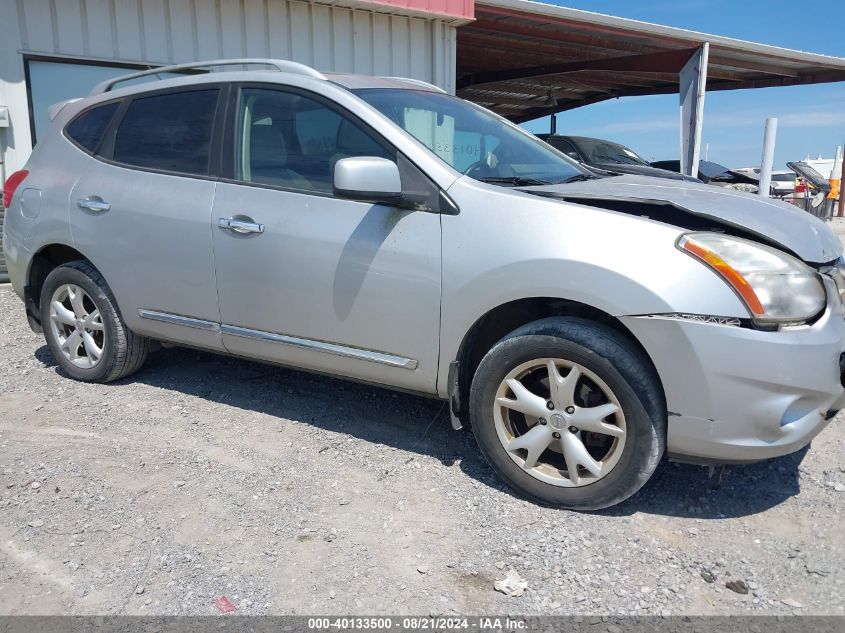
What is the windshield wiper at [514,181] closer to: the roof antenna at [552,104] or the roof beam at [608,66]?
the roof beam at [608,66]

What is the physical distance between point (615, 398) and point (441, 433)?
123cm

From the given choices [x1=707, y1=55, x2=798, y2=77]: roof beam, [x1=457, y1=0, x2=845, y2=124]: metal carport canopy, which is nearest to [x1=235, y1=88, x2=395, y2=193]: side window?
[x1=457, y1=0, x2=845, y2=124]: metal carport canopy

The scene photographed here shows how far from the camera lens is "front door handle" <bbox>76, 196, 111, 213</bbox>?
3.84 m

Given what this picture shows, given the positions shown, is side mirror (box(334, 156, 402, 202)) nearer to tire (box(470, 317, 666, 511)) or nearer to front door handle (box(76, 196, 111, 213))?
tire (box(470, 317, 666, 511))

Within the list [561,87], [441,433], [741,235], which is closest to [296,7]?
[441,433]

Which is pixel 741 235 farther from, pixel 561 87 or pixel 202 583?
pixel 561 87

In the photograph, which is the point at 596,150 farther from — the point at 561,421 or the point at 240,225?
the point at 561,421

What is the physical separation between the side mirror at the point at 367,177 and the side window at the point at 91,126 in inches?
79.1

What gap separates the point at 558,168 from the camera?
11.8 feet

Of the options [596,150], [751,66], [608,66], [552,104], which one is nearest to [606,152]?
[596,150]

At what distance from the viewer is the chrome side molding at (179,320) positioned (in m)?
3.61

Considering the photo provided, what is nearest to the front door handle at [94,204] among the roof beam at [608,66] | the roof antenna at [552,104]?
the roof beam at [608,66]

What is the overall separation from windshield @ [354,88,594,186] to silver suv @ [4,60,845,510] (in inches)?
0.7

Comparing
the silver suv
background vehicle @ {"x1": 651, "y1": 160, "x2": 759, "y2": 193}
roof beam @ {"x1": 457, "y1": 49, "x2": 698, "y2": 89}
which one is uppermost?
roof beam @ {"x1": 457, "y1": 49, "x2": 698, "y2": 89}
